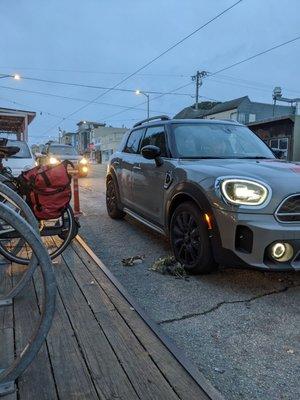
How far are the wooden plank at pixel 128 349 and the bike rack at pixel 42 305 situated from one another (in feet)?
1.90

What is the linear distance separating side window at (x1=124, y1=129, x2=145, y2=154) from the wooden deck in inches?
137

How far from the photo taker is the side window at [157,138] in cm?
545

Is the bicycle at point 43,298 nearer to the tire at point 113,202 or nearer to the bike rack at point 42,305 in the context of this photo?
the bike rack at point 42,305

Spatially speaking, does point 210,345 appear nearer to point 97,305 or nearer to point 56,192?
point 97,305

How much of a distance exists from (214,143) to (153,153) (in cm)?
83

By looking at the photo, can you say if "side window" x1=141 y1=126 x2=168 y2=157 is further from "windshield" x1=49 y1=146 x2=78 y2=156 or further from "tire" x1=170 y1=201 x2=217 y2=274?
"windshield" x1=49 y1=146 x2=78 y2=156

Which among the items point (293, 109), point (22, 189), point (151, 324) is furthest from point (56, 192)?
point (293, 109)

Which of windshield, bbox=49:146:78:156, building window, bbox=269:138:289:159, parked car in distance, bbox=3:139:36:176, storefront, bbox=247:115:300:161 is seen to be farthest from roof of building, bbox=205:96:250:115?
parked car in distance, bbox=3:139:36:176

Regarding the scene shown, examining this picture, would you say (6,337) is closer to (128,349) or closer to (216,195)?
(128,349)

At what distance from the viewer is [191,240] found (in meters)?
4.46

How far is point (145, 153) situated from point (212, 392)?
3.49 m

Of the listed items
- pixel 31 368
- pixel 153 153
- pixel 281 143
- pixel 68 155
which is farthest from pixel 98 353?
pixel 281 143

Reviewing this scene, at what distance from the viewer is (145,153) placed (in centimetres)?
521

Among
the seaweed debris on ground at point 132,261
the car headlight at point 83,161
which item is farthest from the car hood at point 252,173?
the car headlight at point 83,161
